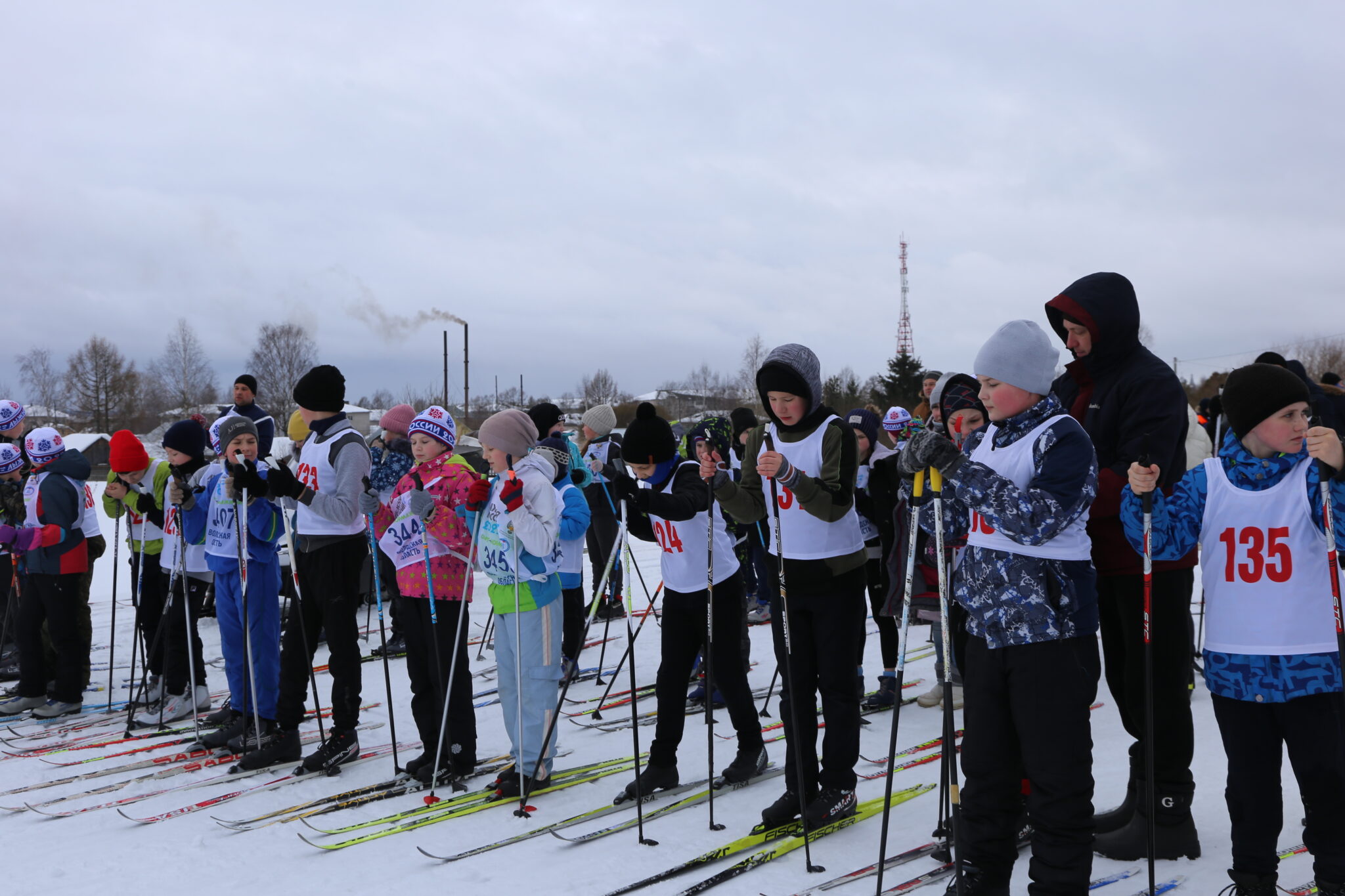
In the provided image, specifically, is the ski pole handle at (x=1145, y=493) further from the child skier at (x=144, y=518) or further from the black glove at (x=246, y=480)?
the child skier at (x=144, y=518)

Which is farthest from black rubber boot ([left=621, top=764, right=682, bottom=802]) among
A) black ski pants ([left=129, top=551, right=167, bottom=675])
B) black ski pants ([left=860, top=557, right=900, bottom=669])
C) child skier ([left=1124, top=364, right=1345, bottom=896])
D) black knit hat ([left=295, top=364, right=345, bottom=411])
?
black ski pants ([left=129, top=551, right=167, bottom=675])

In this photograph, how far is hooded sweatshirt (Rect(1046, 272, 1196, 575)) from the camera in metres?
3.10

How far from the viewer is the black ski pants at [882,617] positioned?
5.56 meters

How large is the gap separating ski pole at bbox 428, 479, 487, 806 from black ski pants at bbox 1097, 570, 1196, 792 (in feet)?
8.61

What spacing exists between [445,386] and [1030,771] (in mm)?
36373

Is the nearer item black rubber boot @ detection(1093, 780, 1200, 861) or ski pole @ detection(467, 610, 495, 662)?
black rubber boot @ detection(1093, 780, 1200, 861)

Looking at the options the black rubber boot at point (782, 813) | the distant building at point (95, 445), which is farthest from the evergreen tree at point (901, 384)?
the black rubber boot at point (782, 813)

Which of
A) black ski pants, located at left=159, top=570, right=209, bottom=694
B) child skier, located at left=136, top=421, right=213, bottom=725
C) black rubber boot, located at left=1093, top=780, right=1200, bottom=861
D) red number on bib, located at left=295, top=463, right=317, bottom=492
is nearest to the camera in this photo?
black rubber boot, located at left=1093, top=780, right=1200, bottom=861

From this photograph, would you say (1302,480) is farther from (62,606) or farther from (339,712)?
(62,606)

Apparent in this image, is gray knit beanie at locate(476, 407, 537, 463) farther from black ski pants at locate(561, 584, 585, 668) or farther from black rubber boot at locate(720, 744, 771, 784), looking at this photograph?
black ski pants at locate(561, 584, 585, 668)

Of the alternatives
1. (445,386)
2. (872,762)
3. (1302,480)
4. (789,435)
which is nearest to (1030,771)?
(1302,480)

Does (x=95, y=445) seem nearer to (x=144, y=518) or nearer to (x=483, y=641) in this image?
(x=144, y=518)

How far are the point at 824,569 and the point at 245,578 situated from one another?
11.1ft

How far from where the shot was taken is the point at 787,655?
3.81 meters
